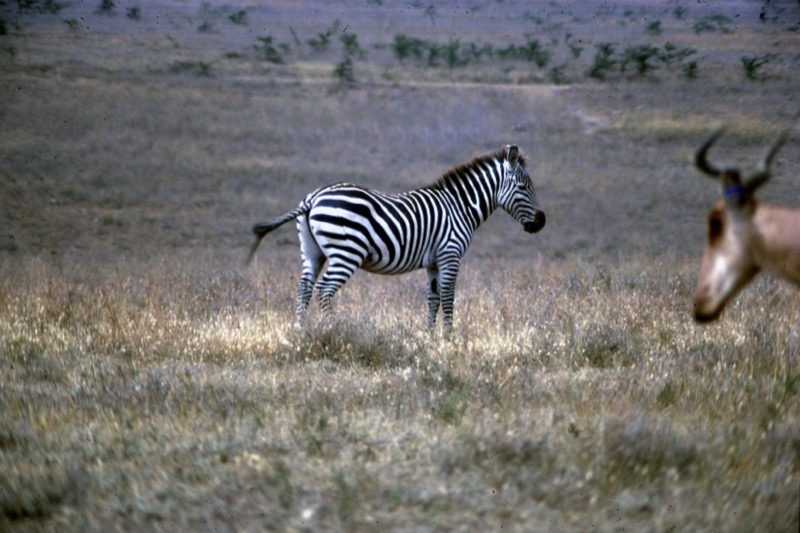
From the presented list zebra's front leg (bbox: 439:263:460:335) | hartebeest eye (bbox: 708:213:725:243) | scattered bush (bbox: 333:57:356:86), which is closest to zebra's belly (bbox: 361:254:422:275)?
zebra's front leg (bbox: 439:263:460:335)

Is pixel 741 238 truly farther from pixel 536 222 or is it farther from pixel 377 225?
pixel 536 222

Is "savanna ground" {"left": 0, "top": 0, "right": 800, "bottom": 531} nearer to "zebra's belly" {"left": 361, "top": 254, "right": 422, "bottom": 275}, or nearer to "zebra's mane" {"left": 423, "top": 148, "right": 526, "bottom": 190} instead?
"zebra's belly" {"left": 361, "top": 254, "right": 422, "bottom": 275}

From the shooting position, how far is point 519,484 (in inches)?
179

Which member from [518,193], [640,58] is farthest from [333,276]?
[640,58]

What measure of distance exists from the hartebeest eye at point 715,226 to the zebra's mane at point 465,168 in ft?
20.1

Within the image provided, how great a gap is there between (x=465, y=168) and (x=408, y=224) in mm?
1323

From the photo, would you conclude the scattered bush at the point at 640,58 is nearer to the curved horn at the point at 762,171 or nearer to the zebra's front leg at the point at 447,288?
the zebra's front leg at the point at 447,288

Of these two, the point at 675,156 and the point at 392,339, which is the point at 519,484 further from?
the point at 675,156

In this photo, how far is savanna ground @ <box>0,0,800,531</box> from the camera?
14.9 ft

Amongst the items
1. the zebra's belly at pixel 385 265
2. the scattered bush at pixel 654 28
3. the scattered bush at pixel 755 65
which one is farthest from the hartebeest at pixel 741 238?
the scattered bush at pixel 654 28

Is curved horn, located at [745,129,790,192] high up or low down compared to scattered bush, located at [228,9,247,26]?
down

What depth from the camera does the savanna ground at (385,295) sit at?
4.55m

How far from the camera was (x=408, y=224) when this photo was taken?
9.91 metres

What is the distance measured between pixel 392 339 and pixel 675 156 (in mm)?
16834
